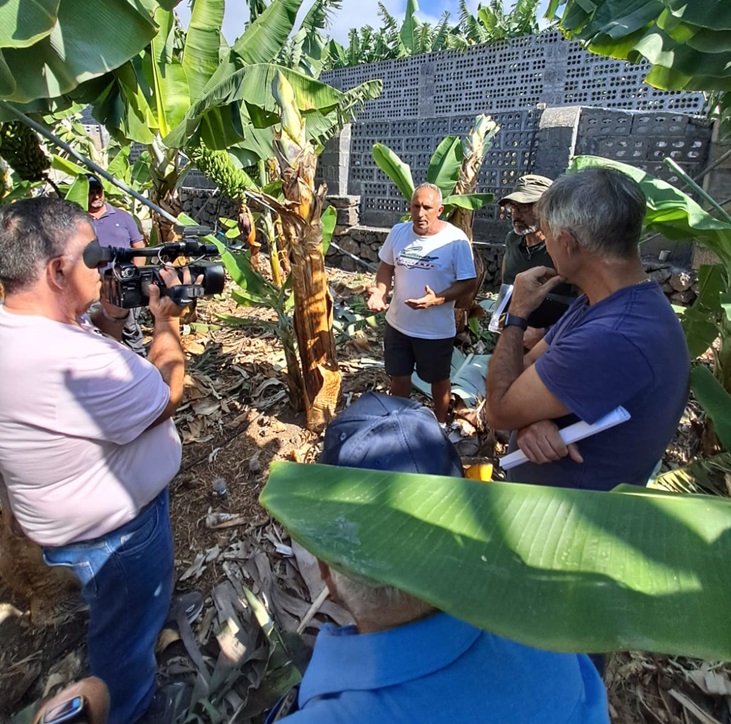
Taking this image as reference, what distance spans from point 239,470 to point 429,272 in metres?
1.80

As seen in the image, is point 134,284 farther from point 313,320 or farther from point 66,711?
point 313,320

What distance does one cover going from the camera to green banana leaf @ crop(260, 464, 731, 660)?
419 millimetres

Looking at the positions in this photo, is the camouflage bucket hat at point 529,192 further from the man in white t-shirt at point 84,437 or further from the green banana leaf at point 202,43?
the green banana leaf at point 202,43

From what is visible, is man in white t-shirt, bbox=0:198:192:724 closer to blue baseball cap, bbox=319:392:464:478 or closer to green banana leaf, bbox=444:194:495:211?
blue baseball cap, bbox=319:392:464:478

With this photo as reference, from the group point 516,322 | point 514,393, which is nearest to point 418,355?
point 516,322

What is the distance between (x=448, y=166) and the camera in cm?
473

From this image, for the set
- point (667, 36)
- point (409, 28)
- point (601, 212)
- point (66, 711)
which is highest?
point (409, 28)

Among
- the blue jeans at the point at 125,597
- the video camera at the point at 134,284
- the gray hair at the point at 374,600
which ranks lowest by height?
the blue jeans at the point at 125,597

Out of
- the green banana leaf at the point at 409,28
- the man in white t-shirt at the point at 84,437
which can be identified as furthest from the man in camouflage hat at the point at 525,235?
the green banana leaf at the point at 409,28

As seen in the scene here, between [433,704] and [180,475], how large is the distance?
9.14ft

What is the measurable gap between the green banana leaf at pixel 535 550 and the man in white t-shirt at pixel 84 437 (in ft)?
3.17

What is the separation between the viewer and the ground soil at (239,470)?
5.93ft

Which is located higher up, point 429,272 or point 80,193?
point 80,193

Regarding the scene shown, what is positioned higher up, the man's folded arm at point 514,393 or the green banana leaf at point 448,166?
the green banana leaf at point 448,166
